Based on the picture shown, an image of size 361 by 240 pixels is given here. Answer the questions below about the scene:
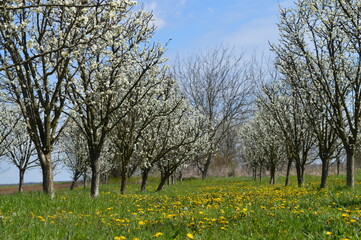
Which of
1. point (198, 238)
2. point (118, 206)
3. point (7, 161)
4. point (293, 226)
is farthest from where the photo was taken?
point (7, 161)

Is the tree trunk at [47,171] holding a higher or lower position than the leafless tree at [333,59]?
lower

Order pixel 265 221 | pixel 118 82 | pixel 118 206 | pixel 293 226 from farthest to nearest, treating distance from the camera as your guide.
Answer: pixel 118 82, pixel 118 206, pixel 265 221, pixel 293 226

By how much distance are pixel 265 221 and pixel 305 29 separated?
1040 centimetres

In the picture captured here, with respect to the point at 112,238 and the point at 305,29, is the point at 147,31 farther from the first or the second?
the point at 112,238

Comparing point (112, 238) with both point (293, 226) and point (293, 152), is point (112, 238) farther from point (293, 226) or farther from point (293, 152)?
point (293, 152)

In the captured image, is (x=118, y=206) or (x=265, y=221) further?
(x=118, y=206)

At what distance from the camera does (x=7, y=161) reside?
26.3 m

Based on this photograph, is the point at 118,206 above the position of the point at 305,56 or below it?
below

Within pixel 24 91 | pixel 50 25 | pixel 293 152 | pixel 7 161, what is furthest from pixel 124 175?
pixel 7 161

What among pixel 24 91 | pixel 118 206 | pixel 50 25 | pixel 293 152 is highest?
pixel 50 25

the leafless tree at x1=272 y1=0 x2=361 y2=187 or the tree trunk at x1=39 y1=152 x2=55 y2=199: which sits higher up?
the leafless tree at x1=272 y1=0 x2=361 y2=187

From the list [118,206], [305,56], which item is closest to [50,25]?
[118,206]

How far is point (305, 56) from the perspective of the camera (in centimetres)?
1338

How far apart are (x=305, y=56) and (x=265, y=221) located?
32.0 ft
